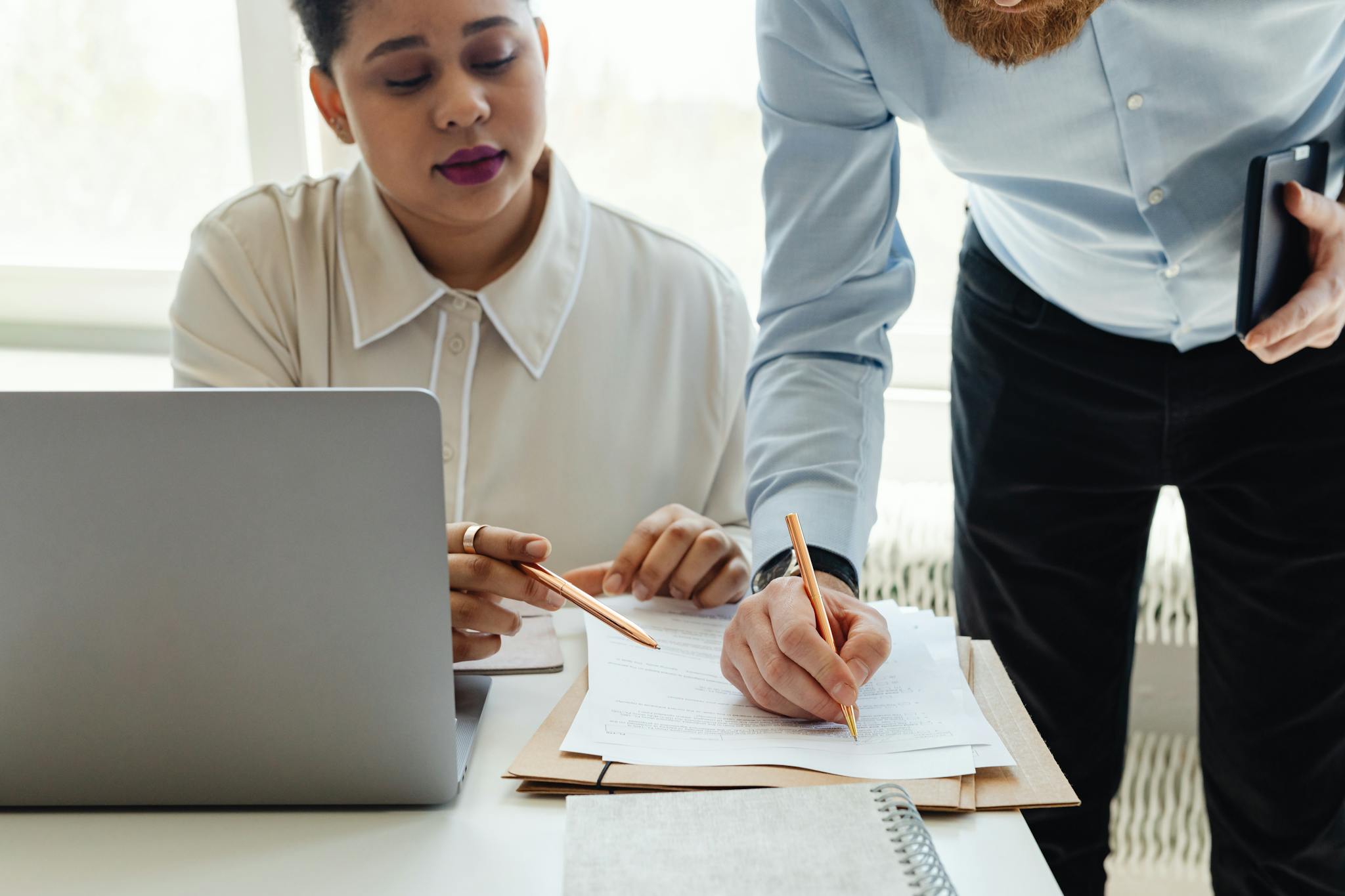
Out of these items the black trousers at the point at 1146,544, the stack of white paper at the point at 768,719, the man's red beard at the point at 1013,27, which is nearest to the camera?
the stack of white paper at the point at 768,719

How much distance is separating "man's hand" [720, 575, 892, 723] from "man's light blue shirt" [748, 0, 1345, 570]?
0.13 meters

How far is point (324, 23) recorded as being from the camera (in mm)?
1182

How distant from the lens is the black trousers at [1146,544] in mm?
1108

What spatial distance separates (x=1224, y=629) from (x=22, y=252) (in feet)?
6.63

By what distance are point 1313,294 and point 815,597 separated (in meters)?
0.49

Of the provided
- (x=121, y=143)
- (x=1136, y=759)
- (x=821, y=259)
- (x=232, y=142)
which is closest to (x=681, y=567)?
(x=821, y=259)

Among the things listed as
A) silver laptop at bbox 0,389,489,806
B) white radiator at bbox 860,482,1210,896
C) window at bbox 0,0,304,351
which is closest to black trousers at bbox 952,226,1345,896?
white radiator at bbox 860,482,1210,896

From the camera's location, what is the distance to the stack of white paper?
667mm

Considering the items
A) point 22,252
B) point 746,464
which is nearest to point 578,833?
point 746,464

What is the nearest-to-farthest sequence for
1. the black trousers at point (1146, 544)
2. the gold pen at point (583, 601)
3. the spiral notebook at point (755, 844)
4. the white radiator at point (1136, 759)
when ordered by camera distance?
the spiral notebook at point (755, 844) < the gold pen at point (583, 601) < the black trousers at point (1146, 544) < the white radiator at point (1136, 759)

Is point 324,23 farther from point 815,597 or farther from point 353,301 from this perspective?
point 815,597

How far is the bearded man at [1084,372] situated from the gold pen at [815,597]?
0.03 ft

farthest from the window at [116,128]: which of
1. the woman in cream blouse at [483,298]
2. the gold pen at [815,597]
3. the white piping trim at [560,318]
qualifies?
the gold pen at [815,597]

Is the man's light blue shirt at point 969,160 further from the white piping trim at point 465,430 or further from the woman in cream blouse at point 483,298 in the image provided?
the white piping trim at point 465,430
